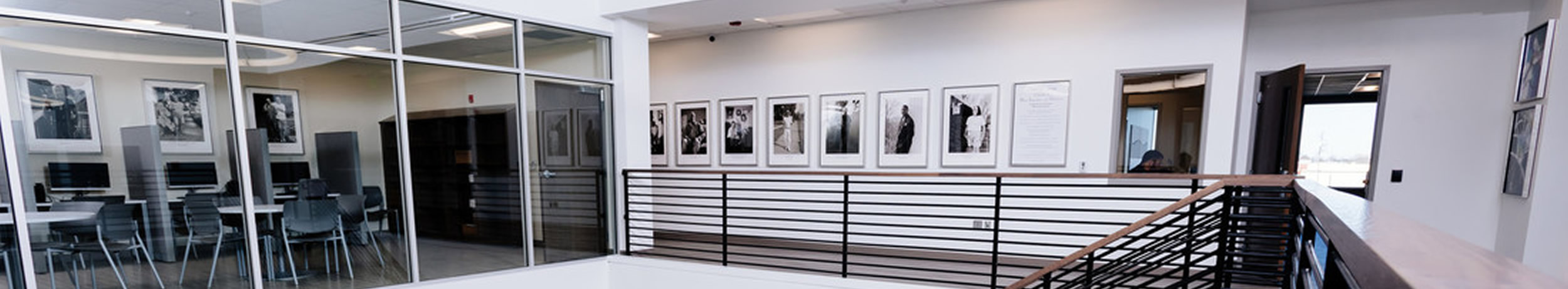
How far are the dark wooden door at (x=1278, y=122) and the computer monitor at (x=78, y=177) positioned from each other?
6.95m

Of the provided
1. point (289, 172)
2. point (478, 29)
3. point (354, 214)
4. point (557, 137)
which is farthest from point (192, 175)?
point (557, 137)

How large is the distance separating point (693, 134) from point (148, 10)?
376 centimetres

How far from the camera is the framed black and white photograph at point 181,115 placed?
8.98 feet

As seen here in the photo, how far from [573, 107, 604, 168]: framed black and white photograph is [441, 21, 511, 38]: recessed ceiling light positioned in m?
0.81

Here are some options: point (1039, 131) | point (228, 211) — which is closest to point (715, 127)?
point (1039, 131)

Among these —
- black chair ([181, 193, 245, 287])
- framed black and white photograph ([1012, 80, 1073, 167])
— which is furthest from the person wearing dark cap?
black chair ([181, 193, 245, 287])

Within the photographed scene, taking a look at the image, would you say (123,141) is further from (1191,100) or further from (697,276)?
(1191,100)

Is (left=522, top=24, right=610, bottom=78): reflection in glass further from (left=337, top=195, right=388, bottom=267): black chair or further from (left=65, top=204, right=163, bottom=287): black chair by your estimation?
(left=65, top=204, right=163, bottom=287): black chair

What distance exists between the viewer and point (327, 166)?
128 inches

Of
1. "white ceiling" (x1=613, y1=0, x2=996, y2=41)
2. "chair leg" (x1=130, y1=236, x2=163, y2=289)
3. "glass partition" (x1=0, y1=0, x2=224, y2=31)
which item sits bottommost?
"chair leg" (x1=130, y1=236, x2=163, y2=289)

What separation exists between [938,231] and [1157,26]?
2.20 m

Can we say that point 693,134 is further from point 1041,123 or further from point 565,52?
point 1041,123

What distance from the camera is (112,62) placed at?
8.55 feet

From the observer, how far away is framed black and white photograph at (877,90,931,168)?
451cm
